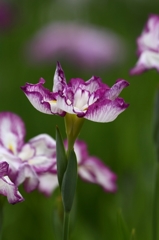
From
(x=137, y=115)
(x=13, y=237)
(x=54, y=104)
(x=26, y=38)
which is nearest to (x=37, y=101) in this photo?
(x=54, y=104)

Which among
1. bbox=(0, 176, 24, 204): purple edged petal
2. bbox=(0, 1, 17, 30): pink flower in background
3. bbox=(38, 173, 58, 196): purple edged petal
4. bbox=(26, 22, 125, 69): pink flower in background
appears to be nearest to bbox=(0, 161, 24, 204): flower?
bbox=(0, 176, 24, 204): purple edged petal

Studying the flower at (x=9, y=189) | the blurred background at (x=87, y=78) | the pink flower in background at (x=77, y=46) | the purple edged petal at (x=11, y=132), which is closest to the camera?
the flower at (x=9, y=189)

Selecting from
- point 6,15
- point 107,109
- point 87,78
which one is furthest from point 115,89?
point 6,15

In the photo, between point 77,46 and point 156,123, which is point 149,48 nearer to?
point 156,123

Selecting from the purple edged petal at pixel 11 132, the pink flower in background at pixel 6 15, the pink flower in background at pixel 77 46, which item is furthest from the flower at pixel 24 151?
the pink flower in background at pixel 6 15

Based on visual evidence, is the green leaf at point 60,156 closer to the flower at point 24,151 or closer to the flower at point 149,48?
the flower at point 24,151

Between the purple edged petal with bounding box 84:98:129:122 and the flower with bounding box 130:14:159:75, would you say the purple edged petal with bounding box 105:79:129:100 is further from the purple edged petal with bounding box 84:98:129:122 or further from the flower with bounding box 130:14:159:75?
the flower with bounding box 130:14:159:75
